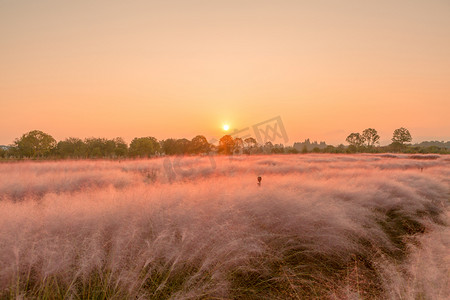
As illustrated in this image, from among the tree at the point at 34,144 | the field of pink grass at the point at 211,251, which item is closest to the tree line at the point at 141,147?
the tree at the point at 34,144

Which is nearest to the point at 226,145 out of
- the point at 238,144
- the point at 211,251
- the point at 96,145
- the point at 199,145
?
the point at 238,144

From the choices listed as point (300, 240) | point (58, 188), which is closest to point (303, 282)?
point (300, 240)

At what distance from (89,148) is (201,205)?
6251 cm

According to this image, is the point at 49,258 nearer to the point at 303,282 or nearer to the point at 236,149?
the point at 303,282

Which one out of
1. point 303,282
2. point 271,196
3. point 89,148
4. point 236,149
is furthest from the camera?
point 89,148

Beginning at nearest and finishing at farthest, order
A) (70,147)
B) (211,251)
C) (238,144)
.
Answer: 1. (211,251)
2. (238,144)
3. (70,147)

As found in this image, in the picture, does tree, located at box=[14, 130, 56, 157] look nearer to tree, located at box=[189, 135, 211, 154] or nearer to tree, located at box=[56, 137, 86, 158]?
tree, located at box=[56, 137, 86, 158]

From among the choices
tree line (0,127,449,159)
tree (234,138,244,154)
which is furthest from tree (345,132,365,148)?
tree (234,138,244,154)

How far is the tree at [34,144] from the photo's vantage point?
174 ft

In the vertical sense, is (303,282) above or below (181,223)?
below

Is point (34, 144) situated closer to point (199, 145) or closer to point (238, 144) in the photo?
point (199, 145)

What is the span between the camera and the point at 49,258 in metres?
2.55

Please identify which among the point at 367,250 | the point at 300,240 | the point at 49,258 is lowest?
the point at 367,250

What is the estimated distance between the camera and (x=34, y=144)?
54.0 metres
